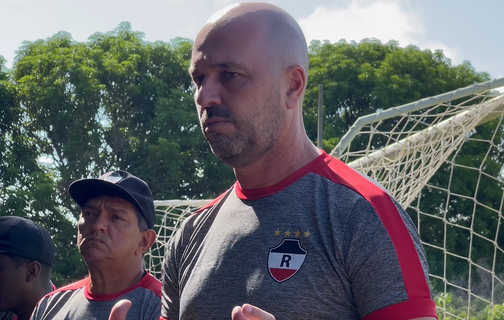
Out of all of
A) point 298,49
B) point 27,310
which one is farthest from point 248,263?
point 27,310

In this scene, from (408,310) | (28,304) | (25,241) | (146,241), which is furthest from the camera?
(25,241)

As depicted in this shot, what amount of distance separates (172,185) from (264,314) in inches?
757

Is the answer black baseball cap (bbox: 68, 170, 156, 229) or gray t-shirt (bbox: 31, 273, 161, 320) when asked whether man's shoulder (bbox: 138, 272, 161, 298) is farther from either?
black baseball cap (bbox: 68, 170, 156, 229)

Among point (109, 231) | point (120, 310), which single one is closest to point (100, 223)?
point (109, 231)

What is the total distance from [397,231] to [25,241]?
2662mm

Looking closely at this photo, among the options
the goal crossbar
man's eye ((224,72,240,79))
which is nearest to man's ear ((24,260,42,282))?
man's eye ((224,72,240,79))

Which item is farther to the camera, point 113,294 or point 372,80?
point 372,80

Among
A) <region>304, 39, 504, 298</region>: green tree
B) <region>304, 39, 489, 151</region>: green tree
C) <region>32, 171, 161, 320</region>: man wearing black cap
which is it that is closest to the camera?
<region>32, 171, 161, 320</region>: man wearing black cap

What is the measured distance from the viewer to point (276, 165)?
176 centimetres

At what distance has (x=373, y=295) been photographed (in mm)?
1484

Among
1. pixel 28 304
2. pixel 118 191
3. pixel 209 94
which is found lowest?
pixel 28 304

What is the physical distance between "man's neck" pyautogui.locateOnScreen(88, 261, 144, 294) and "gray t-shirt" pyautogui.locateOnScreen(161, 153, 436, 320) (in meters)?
1.34

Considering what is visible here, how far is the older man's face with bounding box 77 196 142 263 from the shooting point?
3.11 m

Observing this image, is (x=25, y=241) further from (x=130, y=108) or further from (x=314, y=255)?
(x=130, y=108)
